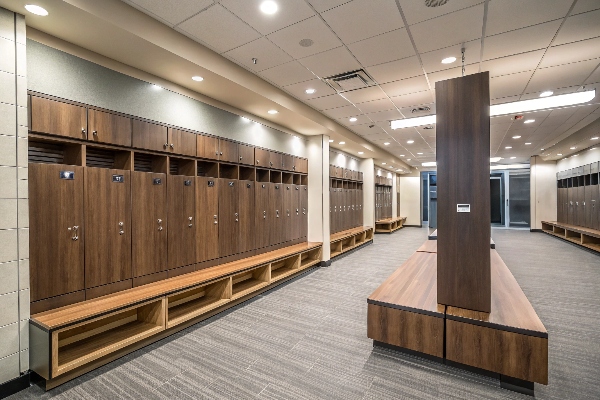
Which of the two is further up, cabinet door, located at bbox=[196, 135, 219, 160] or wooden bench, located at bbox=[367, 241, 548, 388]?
cabinet door, located at bbox=[196, 135, 219, 160]

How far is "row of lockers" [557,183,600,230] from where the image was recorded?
8180mm

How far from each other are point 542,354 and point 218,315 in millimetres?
3285

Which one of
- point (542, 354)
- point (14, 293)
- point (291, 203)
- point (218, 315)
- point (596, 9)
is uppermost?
point (596, 9)

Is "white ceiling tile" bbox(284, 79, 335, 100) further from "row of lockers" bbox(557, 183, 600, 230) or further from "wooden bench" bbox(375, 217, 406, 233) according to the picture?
"row of lockers" bbox(557, 183, 600, 230)

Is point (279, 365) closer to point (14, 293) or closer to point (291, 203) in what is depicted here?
point (14, 293)

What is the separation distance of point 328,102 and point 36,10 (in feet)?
12.3

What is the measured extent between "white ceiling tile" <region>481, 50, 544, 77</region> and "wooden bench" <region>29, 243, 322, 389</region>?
13.5ft

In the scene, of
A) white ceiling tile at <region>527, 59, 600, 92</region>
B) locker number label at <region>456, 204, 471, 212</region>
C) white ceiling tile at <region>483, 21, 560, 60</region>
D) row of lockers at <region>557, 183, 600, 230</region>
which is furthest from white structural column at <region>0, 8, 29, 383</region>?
row of lockers at <region>557, 183, 600, 230</region>

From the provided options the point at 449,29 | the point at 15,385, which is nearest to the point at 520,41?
the point at 449,29

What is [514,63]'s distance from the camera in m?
3.47

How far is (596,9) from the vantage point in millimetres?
2443

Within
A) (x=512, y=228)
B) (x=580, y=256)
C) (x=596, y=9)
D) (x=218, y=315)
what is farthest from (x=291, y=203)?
(x=512, y=228)

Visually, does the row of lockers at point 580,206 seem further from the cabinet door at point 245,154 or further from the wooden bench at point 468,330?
the cabinet door at point 245,154

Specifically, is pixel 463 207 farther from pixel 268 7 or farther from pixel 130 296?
pixel 130 296
